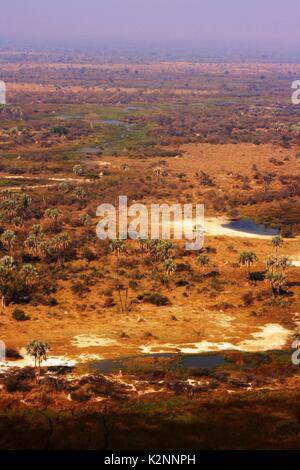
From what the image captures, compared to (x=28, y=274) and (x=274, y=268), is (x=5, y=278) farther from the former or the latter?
(x=274, y=268)

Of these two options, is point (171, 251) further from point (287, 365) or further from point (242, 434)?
point (242, 434)

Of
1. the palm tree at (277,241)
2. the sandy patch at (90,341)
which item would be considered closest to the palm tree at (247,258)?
the palm tree at (277,241)

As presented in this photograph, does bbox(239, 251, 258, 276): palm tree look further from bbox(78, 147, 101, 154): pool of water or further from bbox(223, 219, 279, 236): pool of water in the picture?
bbox(78, 147, 101, 154): pool of water

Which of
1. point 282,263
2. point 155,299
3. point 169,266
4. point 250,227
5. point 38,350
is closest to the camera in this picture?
point 38,350

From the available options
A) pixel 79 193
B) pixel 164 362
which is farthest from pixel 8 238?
pixel 164 362

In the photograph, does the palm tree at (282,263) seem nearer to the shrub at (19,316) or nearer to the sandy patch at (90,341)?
the sandy patch at (90,341)

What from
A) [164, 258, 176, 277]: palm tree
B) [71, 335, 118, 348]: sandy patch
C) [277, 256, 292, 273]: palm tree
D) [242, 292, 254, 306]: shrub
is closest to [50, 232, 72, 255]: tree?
[164, 258, 176, 277]: palm tree

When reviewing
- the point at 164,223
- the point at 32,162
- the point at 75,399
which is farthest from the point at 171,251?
the point at 32,162
